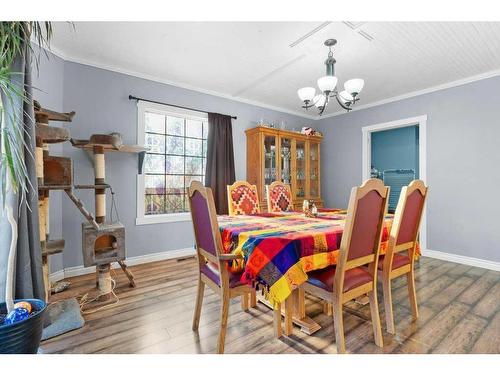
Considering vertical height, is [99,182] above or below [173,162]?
below

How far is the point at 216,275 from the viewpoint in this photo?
1647 mm

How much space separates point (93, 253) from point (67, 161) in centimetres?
83

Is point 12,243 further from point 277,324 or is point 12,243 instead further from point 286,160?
point 286,160

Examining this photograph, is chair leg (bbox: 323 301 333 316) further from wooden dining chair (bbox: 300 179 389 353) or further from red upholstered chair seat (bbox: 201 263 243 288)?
red upholstered chair seat (bbox: 201 263 243 288)

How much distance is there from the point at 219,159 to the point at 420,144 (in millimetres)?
3015

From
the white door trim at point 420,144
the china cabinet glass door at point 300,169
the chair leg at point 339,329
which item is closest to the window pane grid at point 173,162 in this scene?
the china cabinet glass door at point 300,169

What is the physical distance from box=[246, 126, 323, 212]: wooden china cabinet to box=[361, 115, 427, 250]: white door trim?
82 cm

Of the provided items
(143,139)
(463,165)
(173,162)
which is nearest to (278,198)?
(173,162)

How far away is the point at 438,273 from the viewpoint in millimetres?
2953

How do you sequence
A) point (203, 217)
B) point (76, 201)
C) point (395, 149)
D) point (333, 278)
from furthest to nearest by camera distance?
point (395, 149)
point (76, 201)
point (203, 217)
point (333, 278)

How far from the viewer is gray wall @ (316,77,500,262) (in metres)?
3.16

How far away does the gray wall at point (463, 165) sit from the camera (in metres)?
3.16
